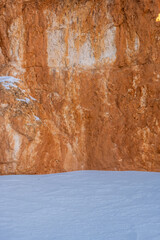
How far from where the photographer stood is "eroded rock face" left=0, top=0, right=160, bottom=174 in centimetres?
627

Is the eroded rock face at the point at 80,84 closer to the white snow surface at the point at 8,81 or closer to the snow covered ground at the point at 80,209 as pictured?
the white snow surface at the point at 8,81

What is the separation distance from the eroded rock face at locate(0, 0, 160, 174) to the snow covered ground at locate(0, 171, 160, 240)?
1355 millimetres

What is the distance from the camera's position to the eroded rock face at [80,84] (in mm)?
6266

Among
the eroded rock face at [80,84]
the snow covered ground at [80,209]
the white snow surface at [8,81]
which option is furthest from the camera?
the white snow surface at [8,81]

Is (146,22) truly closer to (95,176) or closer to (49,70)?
(49,70)

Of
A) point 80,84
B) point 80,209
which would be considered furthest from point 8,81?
point 80,209

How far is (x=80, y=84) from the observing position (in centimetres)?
688

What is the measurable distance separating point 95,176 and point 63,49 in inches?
135

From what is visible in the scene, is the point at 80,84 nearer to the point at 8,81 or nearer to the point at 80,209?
the point at 8,81

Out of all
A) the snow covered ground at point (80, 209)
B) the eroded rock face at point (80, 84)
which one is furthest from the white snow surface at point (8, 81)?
the snow covered ground at point (80, 209)

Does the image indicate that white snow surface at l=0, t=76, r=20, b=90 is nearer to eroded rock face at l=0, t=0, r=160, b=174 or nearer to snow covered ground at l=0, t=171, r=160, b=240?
eroded rock face at l=0, t=0, r=160, b=174

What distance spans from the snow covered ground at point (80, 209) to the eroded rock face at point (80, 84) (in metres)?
1.36

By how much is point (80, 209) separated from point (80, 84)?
4.19 metres

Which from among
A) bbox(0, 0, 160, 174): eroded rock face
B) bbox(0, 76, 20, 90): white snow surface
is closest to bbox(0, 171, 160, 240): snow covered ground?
bbox(0, 0, 160, 174): eroded rock face
